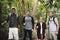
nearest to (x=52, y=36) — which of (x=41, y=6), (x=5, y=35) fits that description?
(x=5, y=35)

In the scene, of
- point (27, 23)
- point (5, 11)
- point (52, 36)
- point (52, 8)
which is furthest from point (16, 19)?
point (52, 8)

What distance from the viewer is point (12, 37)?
10.1m

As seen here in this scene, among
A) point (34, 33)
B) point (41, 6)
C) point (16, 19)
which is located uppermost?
point (41, 6)

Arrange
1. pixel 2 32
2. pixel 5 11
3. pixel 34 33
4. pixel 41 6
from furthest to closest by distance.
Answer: pixel 41 6
pixel 34 33
pixel 5 11
pixel 2 32

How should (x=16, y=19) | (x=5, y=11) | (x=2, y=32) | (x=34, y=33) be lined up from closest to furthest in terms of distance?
(x=16, y=19) → (x=2, y=32) → (x=5, y=11) → (x=34, y=33)

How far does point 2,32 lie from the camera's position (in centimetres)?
1198

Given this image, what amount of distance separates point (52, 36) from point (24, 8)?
19.4 feet

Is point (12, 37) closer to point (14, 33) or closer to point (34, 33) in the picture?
point (14, 33)

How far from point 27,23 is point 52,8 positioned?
19.1 ft

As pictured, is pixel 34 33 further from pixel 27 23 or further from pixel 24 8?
pixel 27 23

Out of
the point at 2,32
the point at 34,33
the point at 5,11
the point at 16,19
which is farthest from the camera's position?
the point at 34,33

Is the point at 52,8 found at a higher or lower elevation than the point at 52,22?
higher

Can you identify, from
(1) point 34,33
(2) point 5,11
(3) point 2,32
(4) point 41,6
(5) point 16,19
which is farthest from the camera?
(4) point 41,6

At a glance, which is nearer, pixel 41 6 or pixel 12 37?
pixel 12 37
